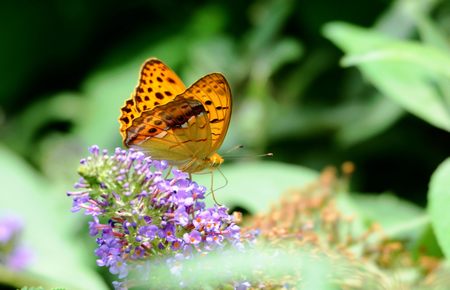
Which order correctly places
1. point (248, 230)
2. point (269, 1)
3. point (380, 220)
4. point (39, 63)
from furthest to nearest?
point (39, 63), point (269, 1), point (380, 220), point (248, 230)

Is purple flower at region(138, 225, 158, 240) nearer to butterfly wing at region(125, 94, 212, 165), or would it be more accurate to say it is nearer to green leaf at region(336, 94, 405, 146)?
butterfly wing at region(125, 94, 212, 165)

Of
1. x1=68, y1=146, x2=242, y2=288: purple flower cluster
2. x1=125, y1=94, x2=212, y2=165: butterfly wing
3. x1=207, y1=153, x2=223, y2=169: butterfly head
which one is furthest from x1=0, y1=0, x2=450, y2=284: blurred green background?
x1=68, y1=146, x2=242, y2=288: purple flower cluster

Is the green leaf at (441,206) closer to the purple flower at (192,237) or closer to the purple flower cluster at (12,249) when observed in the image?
the purple flower at (192,237)

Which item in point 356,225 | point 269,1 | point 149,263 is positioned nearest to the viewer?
point 149,263

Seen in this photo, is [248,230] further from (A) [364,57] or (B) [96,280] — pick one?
(B) [96,280]

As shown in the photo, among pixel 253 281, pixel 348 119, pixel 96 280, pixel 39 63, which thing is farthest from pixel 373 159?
pixel 253 281

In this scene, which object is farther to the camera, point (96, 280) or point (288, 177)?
A: point (96, 280)

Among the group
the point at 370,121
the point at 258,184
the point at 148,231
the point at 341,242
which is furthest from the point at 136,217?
the point at 370,121
